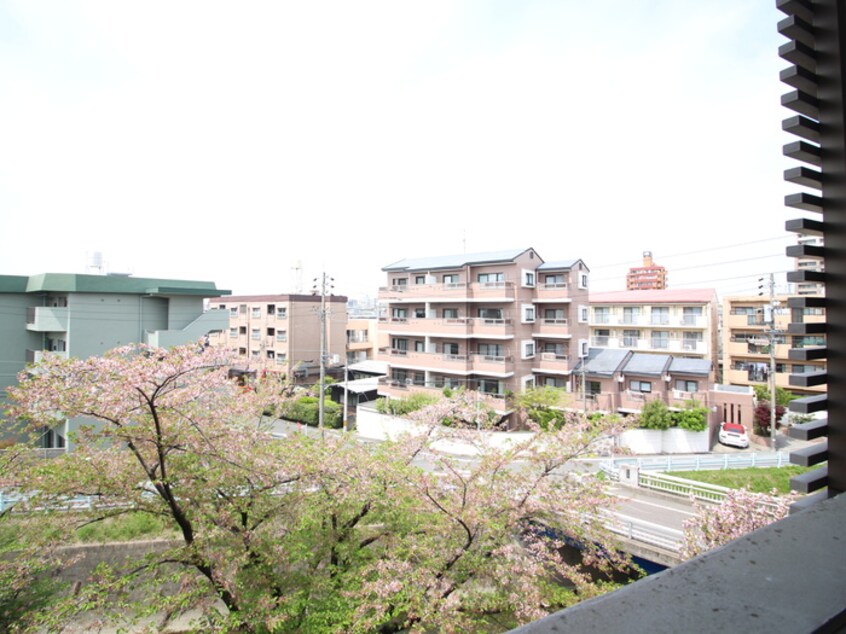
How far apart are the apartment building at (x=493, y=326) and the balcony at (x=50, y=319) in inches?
396

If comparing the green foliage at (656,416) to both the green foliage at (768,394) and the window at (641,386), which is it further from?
the green foliage at (768,394)

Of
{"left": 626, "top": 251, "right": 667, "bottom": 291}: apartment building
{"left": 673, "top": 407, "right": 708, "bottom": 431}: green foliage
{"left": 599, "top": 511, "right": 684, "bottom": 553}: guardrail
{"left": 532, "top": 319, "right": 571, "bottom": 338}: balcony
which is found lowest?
{"left": 599, "top": 511, "right": 684, "bottom": 553}: guardrail

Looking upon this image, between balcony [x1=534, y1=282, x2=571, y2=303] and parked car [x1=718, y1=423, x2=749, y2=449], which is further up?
balcony [x1=534, y1=282, x2=571, y2=303]

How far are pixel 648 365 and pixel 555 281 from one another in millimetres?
4477

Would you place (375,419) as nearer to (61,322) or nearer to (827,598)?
(61,322)

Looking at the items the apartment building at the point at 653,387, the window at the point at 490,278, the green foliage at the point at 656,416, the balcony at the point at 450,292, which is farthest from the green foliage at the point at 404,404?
the green foliage at the point at 656,416

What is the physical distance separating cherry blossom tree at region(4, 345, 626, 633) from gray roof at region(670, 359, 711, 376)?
41.2 ft

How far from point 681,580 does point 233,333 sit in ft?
74.7

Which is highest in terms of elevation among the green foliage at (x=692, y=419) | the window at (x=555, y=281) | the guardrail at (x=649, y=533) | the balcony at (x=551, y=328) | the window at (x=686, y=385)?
the window at (x=555, y=281)

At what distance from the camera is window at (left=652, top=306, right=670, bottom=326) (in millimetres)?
18719

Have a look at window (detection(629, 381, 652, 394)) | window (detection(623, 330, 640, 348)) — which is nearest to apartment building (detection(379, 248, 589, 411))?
window (detection(629, 381, 652, 394))

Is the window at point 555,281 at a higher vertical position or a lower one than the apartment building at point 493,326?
higher

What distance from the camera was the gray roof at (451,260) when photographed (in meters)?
15.6

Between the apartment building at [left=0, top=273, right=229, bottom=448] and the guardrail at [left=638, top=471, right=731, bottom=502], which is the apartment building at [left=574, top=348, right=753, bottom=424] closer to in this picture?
the guardrail at [left=638, top=471, right=731, bottom=502]
